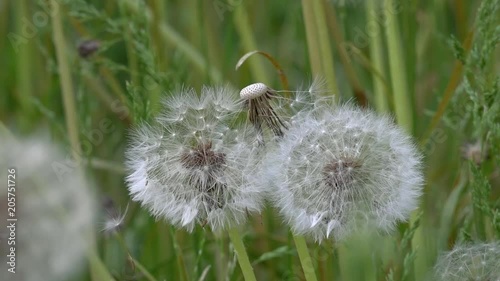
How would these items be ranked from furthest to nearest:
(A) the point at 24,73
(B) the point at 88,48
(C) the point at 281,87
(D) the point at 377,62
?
1. (A) the point at 24,73
2. (C) the point at 281,87
3. (B) the point at 88,48
4. (D) the point at 377,62

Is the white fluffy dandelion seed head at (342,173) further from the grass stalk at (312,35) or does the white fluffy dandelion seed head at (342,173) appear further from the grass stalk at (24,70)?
the grass stalk at (24,70)

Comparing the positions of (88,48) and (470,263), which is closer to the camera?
(470,263)

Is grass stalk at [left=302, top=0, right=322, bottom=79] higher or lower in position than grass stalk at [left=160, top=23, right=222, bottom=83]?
higher

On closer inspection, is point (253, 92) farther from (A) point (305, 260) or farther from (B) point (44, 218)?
(B) point (44, 218)

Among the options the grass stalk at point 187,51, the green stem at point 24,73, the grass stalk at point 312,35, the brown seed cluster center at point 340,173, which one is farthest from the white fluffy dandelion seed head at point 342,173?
the green stem at point 24,73

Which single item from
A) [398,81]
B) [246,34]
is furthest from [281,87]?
[398,81]

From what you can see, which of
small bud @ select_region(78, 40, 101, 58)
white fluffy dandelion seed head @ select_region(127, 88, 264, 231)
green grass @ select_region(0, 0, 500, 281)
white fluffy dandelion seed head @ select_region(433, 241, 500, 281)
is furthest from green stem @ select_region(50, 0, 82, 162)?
white fluffy dandelion seed head @ select_region(433, 241, 500, 281)

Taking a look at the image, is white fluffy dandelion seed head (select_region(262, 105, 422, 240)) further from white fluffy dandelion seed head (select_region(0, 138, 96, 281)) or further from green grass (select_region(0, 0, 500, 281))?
white fluffy dandelion seed head (select_region(0, 138, 96, 281))
